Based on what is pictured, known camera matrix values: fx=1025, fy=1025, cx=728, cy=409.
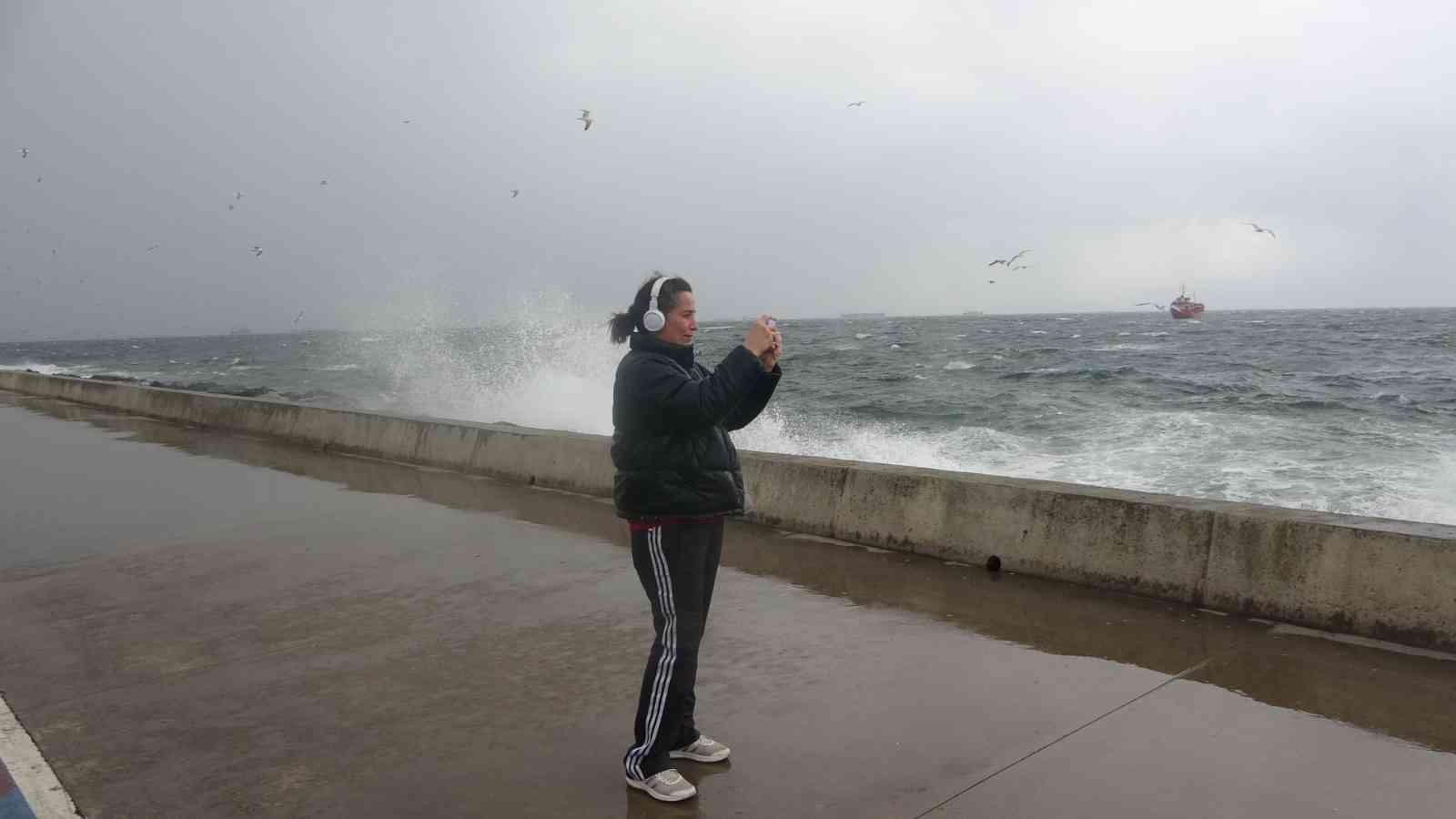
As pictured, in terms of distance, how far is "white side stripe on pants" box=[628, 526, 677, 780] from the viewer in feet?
10.9

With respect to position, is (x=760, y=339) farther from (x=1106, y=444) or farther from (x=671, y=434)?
(x=1106, y=444)

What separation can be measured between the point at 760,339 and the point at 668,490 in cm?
58

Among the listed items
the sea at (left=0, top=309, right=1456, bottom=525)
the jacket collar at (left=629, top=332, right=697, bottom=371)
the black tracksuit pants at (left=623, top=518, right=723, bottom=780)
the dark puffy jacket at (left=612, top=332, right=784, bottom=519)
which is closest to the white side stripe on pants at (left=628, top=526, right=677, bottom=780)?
the black tracksuit pants at (left=623, top=518, right=723, bottom=780)

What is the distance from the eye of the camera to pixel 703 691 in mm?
4324

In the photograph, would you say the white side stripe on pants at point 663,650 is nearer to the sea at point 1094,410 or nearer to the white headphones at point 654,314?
the white headphones at point 654,314

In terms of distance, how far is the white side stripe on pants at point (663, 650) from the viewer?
3320 millimetres

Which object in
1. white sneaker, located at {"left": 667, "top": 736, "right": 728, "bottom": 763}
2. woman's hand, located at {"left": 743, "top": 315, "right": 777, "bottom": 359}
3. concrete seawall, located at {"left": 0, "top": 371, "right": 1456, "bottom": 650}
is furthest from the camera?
concrete seawall, located at {"left": 0, "top": 371, "right": 1456, "bottom": 650}

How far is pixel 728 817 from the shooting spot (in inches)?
125

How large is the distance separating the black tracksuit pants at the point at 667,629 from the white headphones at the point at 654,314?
64 cm

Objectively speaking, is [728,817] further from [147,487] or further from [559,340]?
[559,340]

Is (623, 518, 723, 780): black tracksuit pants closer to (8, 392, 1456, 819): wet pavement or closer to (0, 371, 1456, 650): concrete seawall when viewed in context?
(8, 392, 1456, 819): wet pavement

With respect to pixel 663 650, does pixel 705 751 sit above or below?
below

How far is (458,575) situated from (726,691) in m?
2.74

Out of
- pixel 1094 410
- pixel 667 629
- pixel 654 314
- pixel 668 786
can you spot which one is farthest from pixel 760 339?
pixel 1094 410
